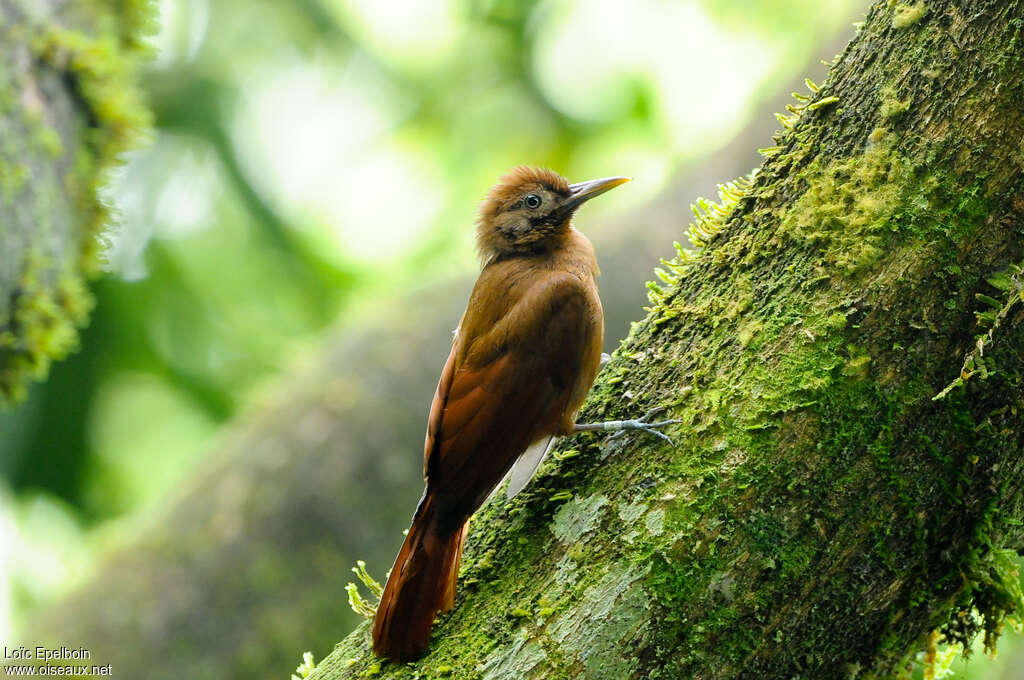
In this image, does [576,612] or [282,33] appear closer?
[576,612]

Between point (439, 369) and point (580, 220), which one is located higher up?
point (580, 220)

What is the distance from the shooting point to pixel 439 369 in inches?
201

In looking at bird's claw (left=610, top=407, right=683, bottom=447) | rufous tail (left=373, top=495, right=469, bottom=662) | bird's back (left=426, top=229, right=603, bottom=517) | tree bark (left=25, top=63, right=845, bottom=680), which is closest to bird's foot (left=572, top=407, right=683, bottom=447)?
bird's claw (left=610, top=407, right=683, bottom=447)

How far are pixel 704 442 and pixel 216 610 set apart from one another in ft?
9.98

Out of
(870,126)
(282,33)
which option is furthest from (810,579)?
(282,33)

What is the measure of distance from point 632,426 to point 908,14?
106 centimetres

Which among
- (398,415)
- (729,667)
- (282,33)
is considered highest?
(282,33)

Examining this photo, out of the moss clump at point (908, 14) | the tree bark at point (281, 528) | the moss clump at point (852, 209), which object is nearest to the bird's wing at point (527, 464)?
the moss clump at point (852, 209)

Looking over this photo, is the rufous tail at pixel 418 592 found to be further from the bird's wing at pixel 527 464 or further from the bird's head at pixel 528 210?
the bird's head at pixel 528 210

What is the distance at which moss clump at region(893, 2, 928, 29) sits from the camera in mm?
2055

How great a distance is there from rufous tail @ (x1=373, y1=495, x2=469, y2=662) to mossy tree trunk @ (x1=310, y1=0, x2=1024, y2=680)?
0.06 meters

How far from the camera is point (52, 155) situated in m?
3.93

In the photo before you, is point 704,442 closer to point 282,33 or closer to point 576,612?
point 576,612

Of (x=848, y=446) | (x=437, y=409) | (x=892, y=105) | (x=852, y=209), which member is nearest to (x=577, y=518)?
(x=848, y=446)
